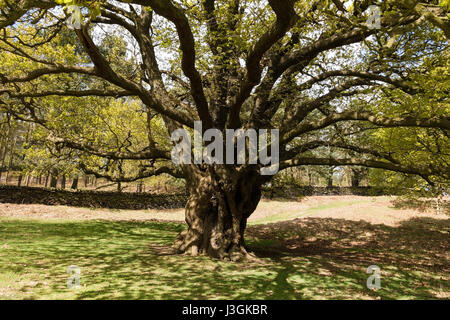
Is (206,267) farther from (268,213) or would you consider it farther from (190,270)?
(268,213)

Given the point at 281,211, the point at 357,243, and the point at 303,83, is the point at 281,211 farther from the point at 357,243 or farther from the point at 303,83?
the point at 303,83

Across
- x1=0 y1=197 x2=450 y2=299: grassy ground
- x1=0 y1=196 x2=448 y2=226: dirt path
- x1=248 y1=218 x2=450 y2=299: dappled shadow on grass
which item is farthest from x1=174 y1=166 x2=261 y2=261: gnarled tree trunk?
x1=0 y1=196 x2=448 y2=226: dirt path

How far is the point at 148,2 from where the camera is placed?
4.49 meters

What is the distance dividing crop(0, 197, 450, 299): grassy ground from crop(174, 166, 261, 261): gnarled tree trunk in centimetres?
71

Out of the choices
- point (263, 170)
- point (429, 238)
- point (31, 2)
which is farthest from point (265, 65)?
point (429, 238)

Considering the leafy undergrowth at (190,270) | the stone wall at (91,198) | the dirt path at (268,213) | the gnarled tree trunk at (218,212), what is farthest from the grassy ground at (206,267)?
the stone wall at (91,198)

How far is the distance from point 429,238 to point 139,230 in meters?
15.4

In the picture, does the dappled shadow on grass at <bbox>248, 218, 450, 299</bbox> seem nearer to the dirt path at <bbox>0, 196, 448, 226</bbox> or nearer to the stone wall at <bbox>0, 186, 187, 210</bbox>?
the dirt path at <bbox>0, 196, 448, 226</bbox>

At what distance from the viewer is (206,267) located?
7.41m

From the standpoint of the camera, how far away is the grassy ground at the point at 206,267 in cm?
539

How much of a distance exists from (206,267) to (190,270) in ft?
1.90

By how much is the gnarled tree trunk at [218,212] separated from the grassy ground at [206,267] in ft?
2.34

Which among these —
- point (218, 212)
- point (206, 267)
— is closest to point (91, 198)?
point (218, 212)

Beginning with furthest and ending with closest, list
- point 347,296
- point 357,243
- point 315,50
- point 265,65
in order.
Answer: point 357,243 < point 265,65 < point 315,50 < point 347,296
